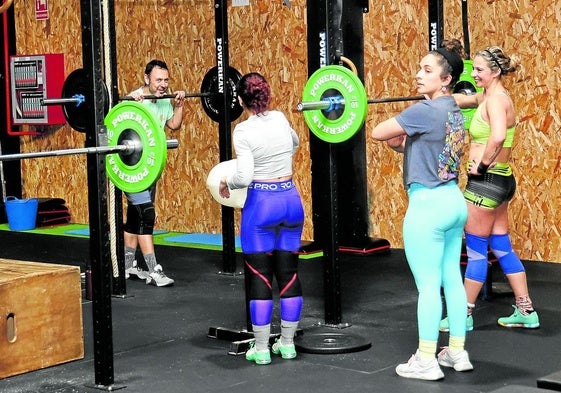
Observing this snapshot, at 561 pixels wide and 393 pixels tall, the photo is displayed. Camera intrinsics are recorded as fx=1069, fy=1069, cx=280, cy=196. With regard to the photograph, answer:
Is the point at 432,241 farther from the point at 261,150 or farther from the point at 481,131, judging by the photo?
the point at 481,131

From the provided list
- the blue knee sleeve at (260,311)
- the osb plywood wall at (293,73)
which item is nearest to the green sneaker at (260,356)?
the blue knee sleeve at (260,311)

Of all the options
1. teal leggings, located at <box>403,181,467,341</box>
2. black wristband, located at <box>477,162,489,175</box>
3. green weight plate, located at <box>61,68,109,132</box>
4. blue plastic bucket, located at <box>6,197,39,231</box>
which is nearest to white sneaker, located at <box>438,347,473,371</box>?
teal leggings, located at <box>403,181,467,341</box>

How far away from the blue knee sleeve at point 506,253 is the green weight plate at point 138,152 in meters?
2.04

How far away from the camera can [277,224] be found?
5.06 m

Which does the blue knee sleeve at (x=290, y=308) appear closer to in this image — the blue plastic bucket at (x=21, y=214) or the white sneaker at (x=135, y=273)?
the white sneaker at (x=135, y=273)

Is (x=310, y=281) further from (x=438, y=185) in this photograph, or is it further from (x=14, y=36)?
(x=14, y=36)

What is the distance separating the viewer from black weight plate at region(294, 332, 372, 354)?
5316mm

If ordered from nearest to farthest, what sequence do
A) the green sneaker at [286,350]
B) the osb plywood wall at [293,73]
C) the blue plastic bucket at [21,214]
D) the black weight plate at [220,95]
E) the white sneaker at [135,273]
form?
1. the green sneaker at [286,350]
2. the white sneaker at [135,273]
3. the black weight plate at [220,95]
4. the osb plywood wall at [293,73]
5. the blue plastic bucket at [21,214]

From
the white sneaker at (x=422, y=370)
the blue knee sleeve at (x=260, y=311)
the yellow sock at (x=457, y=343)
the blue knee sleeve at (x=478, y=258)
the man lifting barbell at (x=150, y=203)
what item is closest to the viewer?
the white sneaker at (x=422, y=370)

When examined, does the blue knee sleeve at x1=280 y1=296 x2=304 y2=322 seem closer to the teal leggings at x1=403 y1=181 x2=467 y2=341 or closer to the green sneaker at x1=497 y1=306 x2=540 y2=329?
the teal leggings at x1=403 y1=181 x2=467 y2=341

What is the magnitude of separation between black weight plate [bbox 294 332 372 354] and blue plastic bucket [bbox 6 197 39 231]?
5.13m

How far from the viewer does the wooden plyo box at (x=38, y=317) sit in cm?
479

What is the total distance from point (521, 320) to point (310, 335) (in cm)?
116

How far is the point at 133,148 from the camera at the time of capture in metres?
4.77
